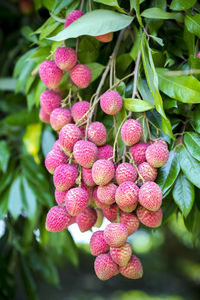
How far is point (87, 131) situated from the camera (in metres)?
0.56

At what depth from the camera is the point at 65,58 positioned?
58 cm

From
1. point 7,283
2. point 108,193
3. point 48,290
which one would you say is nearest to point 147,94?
point 108,193

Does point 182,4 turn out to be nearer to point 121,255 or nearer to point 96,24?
point 96,24

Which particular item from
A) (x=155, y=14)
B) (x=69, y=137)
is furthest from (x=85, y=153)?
(x=155, y=14)

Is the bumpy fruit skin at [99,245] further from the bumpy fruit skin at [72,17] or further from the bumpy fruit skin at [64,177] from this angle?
the bumpy fruit skin at [72,17]

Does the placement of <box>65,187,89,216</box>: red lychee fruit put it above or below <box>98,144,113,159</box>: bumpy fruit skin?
below

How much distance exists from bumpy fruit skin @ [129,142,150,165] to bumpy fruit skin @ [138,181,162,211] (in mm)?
54

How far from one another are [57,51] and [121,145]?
19cm

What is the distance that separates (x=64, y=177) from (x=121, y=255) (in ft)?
0.45

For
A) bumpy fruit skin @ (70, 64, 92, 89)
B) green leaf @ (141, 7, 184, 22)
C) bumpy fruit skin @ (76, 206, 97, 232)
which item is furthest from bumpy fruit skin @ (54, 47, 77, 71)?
bumpy fruit skin @ (76, 206, 97, 232)

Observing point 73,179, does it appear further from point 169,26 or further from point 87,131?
point 169,26

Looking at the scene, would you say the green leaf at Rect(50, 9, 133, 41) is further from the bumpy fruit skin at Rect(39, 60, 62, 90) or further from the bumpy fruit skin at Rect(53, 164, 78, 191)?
the bumpy fruit skin at Rect(53, 164, 78, 191)

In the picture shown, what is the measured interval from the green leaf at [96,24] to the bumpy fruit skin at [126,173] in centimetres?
21

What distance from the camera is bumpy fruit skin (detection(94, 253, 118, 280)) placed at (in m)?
0.50
